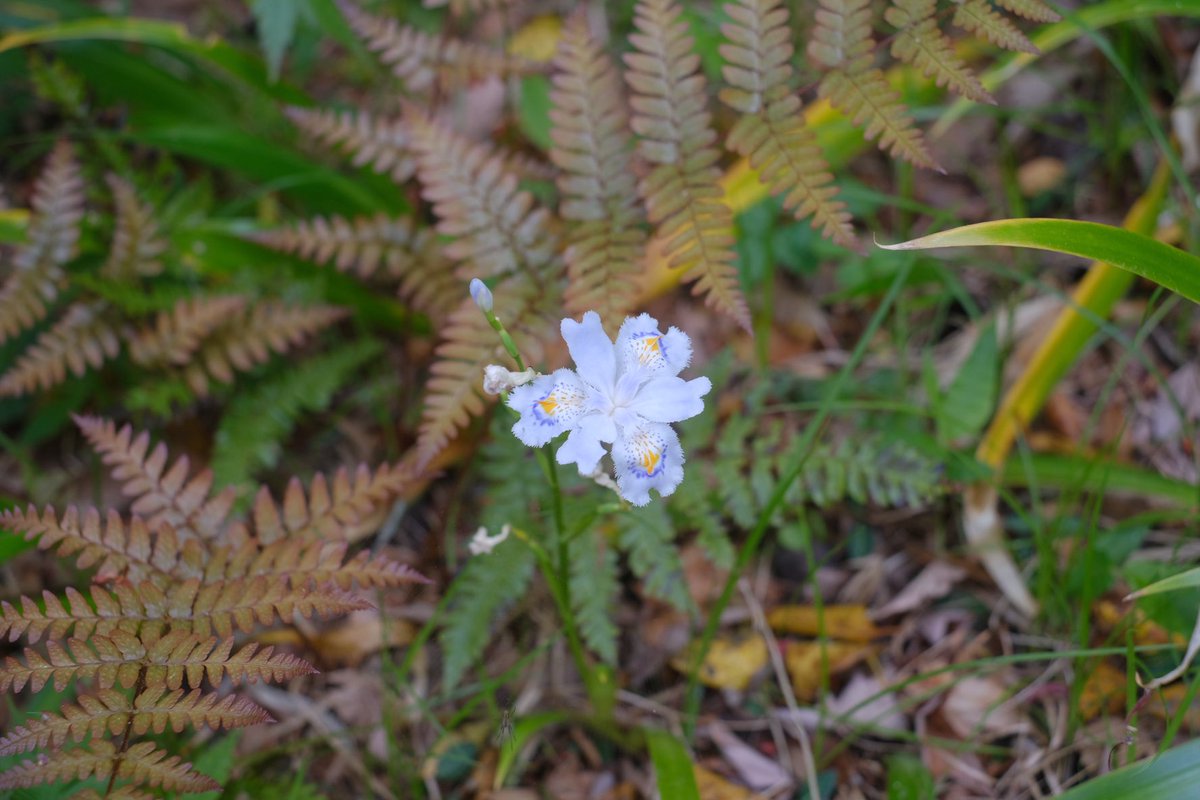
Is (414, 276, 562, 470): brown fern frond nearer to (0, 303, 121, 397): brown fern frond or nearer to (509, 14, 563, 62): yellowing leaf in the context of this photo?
(0, 303, 121, 397): brown fern frond

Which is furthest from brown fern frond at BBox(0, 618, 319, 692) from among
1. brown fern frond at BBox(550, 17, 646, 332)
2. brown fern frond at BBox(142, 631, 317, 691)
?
brown fern frond at BBox(550, 17, 646, 332)

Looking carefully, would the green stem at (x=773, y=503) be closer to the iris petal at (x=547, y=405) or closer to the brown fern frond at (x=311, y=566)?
the iris petal at (x=547, y=405)

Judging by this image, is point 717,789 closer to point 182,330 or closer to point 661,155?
point 661,155

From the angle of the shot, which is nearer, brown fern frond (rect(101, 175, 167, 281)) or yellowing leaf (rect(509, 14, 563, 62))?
brown fern frond (rect(101, 175, 167, 281))

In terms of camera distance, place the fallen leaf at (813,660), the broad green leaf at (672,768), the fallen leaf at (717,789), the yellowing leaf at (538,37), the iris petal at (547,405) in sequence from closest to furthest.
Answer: the iris petal at (547,405)
the broad green leaf at (672,768)
the fallen leaf at (717,789)
the fallen leaf at (813,660)
the yellowing leaf at (538,37)

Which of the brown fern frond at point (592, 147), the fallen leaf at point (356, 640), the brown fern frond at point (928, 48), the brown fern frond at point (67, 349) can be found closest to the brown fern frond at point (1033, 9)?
the brown fern frond at point (928, 48)

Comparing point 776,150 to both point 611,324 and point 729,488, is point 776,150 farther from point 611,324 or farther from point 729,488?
point 729,488
